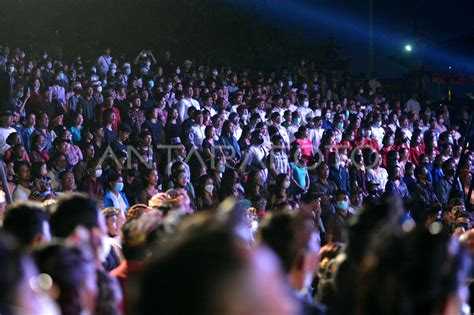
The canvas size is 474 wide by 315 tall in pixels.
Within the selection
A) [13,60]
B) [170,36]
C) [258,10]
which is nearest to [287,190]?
[13,60]

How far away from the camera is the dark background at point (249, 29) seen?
2423 cm

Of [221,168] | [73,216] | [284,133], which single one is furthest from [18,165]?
[284,133]

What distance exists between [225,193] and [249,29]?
14.4 m

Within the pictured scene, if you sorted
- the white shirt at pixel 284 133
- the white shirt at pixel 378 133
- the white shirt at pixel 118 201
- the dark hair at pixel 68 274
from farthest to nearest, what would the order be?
the white shirt at pixel 378 133
the white shirt at pixel 284 133
the white shirt at pixel 118 201
the dark hair at pixel 68 274

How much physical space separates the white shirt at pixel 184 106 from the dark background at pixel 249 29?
772 cm

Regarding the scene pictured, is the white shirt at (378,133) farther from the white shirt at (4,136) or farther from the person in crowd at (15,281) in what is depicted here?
the person in crowd at (15,281)

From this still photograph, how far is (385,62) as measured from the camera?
2827 cm

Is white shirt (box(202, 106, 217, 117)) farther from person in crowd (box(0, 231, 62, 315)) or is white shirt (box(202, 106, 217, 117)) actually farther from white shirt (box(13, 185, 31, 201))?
person in crowd (box(0, 231, 62, 315))

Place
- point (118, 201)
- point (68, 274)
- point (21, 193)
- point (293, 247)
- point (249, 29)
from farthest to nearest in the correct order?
point (249, 29) → point (118, 201) → point (21, 193) → point (293, 247) → point (68, 274)

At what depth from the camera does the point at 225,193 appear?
41.0 feet

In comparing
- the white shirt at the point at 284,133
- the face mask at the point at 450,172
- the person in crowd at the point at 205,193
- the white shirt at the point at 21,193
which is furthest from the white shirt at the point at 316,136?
the white shirt at the point at 21,193

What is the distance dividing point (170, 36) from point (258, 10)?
3.26 metres

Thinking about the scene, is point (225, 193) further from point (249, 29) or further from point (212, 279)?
point (249, 29)

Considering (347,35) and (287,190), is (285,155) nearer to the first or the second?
(287,190)
